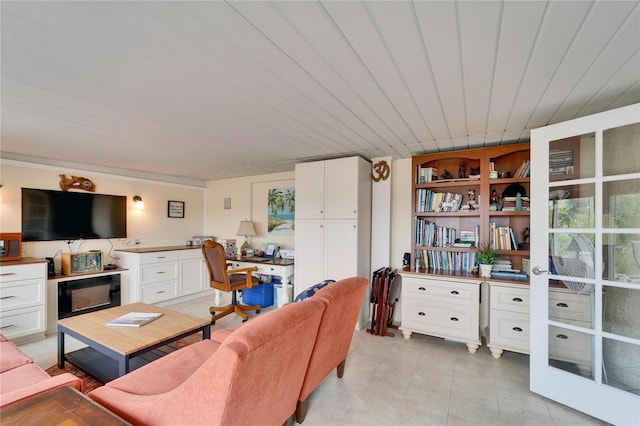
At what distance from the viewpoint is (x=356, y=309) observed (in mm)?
2150

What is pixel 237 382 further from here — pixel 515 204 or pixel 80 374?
pixel 515 204

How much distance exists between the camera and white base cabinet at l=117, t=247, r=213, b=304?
12.9 ft

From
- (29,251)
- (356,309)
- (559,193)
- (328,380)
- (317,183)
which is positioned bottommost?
(328,380)

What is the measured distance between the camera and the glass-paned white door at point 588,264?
174cm

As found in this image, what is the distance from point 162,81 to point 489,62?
5.96ft

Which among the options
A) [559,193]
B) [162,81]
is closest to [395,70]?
[162,81]

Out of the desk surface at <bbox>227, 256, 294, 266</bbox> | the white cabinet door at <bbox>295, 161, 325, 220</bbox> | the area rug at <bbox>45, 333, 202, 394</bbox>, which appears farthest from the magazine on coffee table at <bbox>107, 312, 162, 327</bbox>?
the white cabinet door at <bbox>295, 161, 325, 220</bbox>

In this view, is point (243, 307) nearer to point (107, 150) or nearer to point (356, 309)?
point (356, 309)

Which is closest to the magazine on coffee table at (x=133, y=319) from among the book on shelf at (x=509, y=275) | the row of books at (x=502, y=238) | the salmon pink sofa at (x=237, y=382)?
the salmon pink sofa at (x=237, y=382)

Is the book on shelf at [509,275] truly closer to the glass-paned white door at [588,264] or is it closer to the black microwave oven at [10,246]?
the glass-paned white door at [588,264]

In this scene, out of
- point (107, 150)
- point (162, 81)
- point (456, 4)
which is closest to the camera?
point (456, 4)

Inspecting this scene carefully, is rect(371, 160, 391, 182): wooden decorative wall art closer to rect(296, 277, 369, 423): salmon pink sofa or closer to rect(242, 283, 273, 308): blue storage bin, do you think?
rect(296, 277, 369, 423): salmon pink sofa

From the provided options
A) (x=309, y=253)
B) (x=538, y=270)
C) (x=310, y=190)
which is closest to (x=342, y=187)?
(x=310, y=190)

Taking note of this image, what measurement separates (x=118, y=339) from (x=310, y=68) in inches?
88.3
